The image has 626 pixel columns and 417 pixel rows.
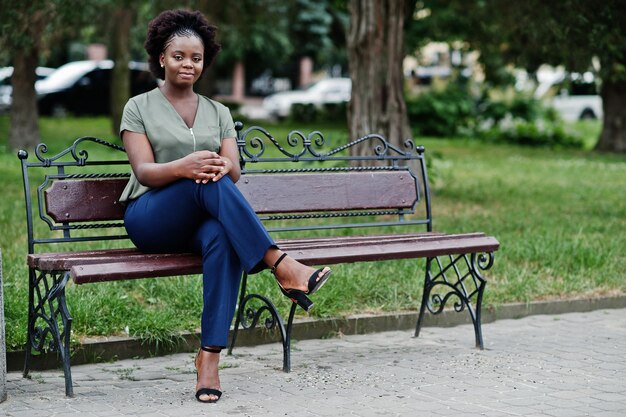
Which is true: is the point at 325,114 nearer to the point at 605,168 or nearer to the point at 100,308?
the point at 605,168

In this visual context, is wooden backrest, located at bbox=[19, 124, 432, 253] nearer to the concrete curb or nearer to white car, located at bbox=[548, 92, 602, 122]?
the concrete curb

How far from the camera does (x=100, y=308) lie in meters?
6.30

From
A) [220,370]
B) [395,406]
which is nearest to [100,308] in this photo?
[220,370]

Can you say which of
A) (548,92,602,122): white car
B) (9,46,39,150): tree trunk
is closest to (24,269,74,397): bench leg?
(9,46,39,150): tree trunk

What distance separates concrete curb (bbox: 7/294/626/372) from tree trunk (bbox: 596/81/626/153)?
16.4m

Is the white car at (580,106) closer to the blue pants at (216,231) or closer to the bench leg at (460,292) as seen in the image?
the bench leg at (460,292)

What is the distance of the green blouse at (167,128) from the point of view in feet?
17.8

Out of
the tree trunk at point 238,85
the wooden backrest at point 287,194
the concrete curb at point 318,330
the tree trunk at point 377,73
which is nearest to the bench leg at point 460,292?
the concrete curb at point 318,330

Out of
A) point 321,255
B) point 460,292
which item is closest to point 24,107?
point 460,292

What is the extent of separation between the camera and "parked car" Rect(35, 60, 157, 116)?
3072cm

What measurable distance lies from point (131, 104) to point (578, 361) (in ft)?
8.75

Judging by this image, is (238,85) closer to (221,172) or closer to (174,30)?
(174,30)

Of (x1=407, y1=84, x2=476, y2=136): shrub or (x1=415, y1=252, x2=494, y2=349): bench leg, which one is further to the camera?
(x1=407, y1=84, x2=476, y2=136): shrub

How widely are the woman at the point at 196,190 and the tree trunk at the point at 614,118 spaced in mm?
18876
